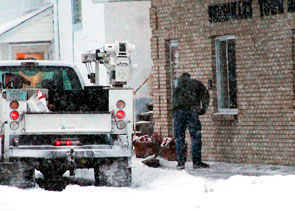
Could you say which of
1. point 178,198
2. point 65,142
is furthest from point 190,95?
point 178,198

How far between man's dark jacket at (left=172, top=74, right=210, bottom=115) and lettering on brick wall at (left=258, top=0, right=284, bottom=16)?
1.76 meters

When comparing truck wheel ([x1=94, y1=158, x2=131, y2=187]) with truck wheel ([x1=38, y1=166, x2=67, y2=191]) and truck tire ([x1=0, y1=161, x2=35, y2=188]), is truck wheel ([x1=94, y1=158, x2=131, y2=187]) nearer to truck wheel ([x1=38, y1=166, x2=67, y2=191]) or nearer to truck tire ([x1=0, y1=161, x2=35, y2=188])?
truck wheel ([x1=38, y1=166, x2=67, y2=191])

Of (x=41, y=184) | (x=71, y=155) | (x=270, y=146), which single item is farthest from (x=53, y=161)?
(x=270, y=146)

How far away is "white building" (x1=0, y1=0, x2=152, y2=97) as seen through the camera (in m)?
25.2

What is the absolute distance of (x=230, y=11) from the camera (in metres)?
16.0

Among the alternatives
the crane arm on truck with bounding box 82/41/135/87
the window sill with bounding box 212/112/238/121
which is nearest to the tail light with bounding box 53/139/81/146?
the crane arm on truck with bounding box 82/41/135/87

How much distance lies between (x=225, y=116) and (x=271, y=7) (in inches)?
89.4

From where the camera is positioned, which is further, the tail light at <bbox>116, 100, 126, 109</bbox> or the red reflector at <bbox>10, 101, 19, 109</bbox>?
the tail light at <bbox>116, 100, 126, 109</bbox>

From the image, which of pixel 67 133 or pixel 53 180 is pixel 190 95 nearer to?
pixel 53 180

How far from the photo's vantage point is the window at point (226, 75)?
16.5 m

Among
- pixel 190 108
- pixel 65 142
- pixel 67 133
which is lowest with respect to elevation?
pixel 65 142

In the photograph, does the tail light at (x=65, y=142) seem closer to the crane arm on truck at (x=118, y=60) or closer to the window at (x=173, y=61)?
the crane arm on truck at (x=118, y=60)

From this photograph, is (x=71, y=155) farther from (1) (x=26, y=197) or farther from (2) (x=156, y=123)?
(2) (x=156, y=123)

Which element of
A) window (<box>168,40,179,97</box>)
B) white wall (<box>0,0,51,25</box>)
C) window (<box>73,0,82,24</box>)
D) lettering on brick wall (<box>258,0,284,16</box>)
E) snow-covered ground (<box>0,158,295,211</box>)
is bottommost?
snow-covered ground (<box>0,158,295,211</box>)
